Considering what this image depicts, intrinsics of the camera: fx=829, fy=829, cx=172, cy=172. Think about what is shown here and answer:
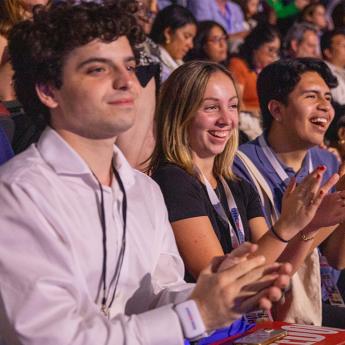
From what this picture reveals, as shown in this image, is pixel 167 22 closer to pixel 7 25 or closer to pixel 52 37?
pixel 7 25

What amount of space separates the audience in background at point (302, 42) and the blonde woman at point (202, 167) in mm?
4578

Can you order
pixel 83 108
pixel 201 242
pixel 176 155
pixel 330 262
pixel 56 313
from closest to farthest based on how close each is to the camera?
pixel 56 313
pixel 83 108
pixel 201 242
pixel 176 155
pixel 330 262

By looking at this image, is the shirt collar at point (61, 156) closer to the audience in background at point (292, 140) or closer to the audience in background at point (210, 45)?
the audience in background at point (292, 140)

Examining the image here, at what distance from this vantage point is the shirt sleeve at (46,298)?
76.7 inches

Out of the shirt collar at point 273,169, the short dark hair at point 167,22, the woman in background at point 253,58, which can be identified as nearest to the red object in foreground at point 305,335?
the shirt collar at point 273,169

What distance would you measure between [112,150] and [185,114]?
92 centimetres

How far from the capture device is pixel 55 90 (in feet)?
7.44

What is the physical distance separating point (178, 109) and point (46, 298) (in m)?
1.39

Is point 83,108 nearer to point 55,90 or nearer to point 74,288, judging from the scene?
point 55,90

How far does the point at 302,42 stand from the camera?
781cm

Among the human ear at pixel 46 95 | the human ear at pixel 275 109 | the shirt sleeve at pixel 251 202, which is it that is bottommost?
the shirt sleeve at pixel 251 202

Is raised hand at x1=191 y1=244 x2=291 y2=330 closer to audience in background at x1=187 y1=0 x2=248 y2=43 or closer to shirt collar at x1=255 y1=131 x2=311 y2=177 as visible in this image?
shirt collar at x1=255 y1=131 x2=311 y2=177

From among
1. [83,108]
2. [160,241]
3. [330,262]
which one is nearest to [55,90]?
[83,108]

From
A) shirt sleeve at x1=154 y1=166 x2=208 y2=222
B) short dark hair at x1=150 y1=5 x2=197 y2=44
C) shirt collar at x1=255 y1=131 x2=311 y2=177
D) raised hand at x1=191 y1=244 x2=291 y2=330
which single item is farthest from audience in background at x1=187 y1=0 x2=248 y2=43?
raised hand at x1=191 y1=244 x2=291 y2=330
